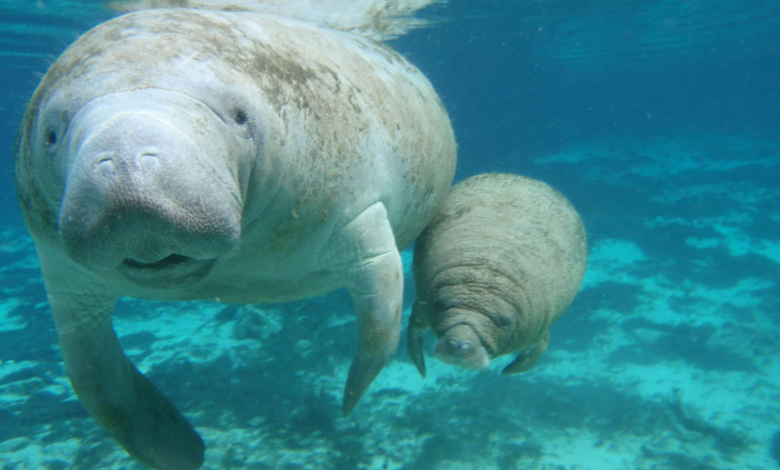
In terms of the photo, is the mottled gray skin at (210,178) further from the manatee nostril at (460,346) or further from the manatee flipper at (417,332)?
the manatee flipper at (417,332)

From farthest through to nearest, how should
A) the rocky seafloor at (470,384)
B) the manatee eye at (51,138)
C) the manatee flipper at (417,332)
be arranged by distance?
1. the rocky seafloor at (470,384)
2. the manatee flipper at (417,332)
3. the manatee eye at (51,138)

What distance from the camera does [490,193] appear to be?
4078 millimetres

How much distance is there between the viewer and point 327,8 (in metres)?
8.21

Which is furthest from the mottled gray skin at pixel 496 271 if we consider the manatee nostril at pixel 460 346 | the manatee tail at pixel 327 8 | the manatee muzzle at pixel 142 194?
the manatee tail at pixel 327 8

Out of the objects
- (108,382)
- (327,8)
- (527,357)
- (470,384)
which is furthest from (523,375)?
(327,8)

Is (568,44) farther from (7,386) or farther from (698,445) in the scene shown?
(7,386)

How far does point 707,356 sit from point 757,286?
3.66m

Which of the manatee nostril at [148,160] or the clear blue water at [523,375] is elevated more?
the manatee nostril at [148,160]

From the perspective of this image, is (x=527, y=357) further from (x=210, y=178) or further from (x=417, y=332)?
(x=210, y=178)

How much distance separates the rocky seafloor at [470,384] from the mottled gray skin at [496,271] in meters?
2.42

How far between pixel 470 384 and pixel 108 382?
500 centimetres

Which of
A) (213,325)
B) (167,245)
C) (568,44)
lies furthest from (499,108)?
(167,245)

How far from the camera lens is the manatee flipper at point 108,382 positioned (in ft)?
8.96

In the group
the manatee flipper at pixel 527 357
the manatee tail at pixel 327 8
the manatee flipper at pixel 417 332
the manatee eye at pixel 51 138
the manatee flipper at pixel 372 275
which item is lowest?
the manatee flipper at pixel 527 357
